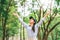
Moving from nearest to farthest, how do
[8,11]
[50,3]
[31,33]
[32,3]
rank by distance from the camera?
[31,33]
[8,11]
[50,3]
[32,3]

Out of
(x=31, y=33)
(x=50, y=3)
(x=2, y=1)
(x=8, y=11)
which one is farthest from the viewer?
(x=50, y=3)

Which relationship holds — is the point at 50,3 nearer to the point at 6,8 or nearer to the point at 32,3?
the point at 32,3

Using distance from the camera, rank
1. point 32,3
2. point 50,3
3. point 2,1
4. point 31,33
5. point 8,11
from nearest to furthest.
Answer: point 31,33 < point 2,1 < point 8,11 < point 50,3 < point 32,3

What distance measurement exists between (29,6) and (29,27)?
57.8ft

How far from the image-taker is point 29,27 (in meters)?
5.51

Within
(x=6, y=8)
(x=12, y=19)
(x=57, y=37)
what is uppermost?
(x=6, y=8)

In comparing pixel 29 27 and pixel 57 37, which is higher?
pixel 29 27

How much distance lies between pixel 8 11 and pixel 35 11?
200 inches

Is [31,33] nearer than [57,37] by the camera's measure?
Yes

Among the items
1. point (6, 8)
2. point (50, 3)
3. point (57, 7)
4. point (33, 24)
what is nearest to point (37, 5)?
point (50, 3)

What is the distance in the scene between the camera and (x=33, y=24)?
5602mm

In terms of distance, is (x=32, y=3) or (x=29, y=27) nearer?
(x=29, y=27)

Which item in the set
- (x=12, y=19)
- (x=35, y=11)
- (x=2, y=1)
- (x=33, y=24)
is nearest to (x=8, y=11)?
(x=2, y=1)

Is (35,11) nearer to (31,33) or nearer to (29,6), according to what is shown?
(29,6)
